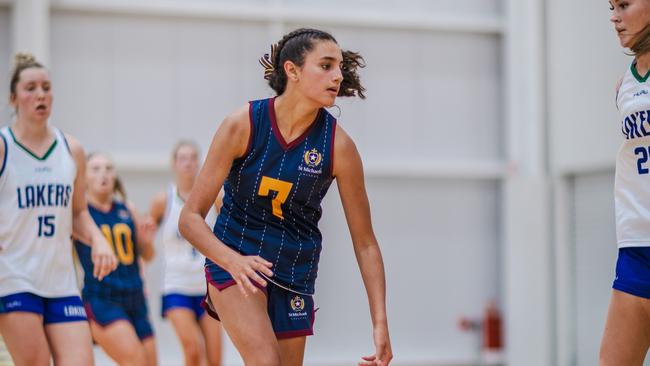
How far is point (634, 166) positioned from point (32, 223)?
2938 millimetres

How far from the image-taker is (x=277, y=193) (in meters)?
4.37

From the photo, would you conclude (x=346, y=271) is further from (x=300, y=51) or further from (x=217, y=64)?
(x=300, y=51)

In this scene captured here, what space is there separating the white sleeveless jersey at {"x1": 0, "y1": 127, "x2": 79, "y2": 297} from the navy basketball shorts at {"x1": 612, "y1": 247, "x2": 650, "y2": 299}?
2.73 metres

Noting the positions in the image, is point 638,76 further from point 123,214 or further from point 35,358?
point 123,214

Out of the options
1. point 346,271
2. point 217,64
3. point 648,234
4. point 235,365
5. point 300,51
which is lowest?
point 235,365

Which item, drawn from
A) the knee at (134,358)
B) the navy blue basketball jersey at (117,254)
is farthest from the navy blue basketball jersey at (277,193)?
the navy blue basketball jersey at (117,254)

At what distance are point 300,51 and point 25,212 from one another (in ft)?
5.77

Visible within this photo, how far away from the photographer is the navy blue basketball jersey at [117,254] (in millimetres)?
7461

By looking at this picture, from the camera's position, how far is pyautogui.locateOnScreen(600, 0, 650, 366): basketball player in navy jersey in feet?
13.6

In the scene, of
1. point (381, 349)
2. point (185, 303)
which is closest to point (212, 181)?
point (381, 349)

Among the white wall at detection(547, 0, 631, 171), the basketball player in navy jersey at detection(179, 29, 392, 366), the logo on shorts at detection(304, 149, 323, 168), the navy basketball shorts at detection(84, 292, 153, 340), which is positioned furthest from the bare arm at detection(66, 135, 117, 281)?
the white wall at detection(547, 0, 631, 171)

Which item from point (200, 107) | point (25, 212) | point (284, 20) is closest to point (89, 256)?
point (25, 212)

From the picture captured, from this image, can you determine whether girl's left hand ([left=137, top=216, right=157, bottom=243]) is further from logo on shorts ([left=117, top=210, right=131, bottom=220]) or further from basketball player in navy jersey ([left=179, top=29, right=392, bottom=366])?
basketball player in navy jersey ([left=179, top=29, right=392, bottom=366])

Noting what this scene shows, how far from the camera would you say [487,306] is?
12.8 metres
